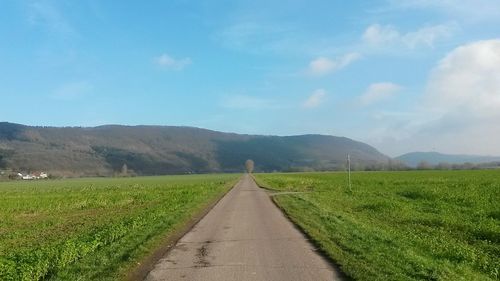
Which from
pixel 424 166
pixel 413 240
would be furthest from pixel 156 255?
pixel 424 166

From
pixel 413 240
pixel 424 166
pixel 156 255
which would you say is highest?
pixel 424 166

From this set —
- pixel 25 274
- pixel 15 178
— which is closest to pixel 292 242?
pixel 25 274

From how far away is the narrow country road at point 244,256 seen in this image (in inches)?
388

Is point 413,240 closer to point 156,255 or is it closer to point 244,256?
point 244,256

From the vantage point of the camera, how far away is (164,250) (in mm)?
13430

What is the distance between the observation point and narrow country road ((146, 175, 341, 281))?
32.3 ft

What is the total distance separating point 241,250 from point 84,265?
397 cm

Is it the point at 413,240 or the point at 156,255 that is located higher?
the point at 156,255

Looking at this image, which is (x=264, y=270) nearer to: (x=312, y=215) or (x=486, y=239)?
(x=486, y=239)

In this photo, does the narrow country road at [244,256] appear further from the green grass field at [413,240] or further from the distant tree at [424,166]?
the distant tree at [424,166]

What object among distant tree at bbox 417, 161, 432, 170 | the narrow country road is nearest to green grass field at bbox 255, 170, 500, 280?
the narrow country road

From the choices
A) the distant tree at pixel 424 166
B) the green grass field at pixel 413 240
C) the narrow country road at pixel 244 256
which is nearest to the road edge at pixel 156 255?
the narrow country road at pixel 244 256

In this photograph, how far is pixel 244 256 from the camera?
39.5 ft

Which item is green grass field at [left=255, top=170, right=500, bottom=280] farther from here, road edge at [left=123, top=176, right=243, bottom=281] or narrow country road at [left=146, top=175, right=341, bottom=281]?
road edge at [left=123, top=176, right=243, bottom=281]
